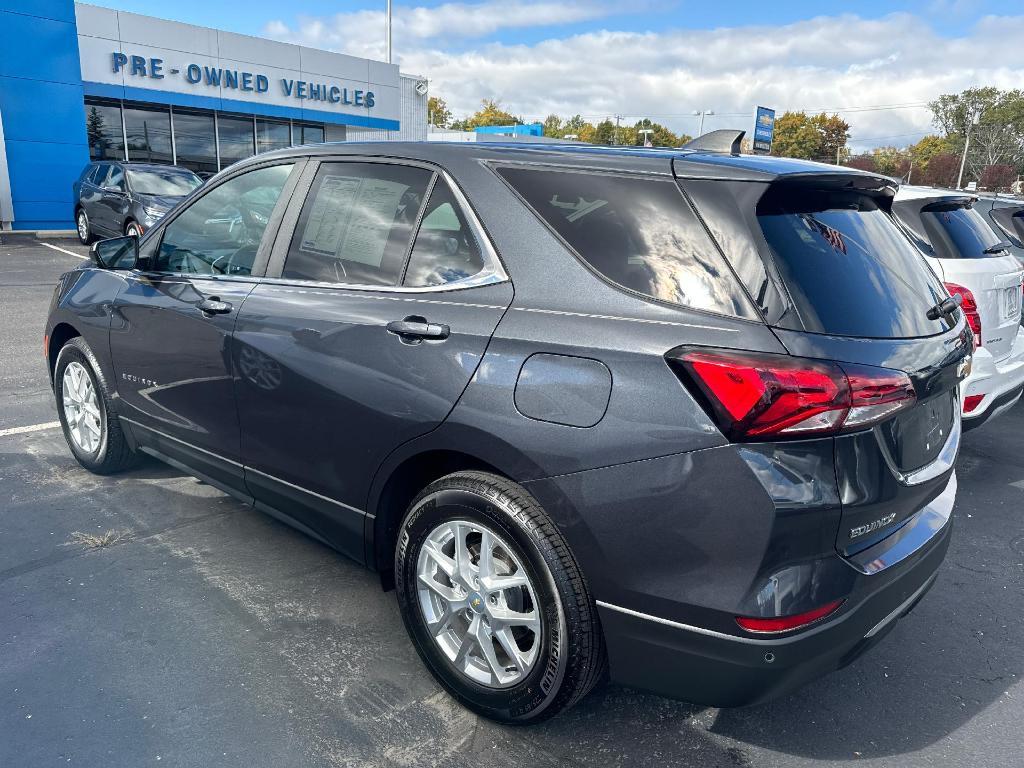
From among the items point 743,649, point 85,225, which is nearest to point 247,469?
point 743,649

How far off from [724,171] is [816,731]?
1.81m

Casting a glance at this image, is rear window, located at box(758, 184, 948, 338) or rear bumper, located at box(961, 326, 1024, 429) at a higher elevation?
rear window, located at box(758, 184, 948, 338)

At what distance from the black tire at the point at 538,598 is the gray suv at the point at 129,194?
42.7 feet

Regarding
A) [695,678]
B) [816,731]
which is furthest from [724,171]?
[816,731]

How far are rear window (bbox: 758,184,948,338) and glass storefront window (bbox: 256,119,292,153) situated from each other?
25362mm

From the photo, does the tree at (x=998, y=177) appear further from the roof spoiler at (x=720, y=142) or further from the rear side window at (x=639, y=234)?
the rear side window at (x=639, y=234)

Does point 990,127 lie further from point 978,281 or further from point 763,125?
point 978,281

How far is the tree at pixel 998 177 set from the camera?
68.4 metres

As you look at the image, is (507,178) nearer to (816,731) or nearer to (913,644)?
(816,731)

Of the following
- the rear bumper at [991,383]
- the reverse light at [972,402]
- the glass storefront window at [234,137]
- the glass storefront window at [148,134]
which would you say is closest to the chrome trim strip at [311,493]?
the rear bumper at [991,383]

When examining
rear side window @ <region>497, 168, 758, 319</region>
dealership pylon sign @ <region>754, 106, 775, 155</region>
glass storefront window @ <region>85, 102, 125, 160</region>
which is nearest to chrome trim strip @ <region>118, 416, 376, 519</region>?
rear side window @ <region>497, 168, 758, 319</region>

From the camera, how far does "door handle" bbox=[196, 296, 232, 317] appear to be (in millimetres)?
3203

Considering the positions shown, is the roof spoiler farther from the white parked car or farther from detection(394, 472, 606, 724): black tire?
the white parked car

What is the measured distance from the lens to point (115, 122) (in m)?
21.6
